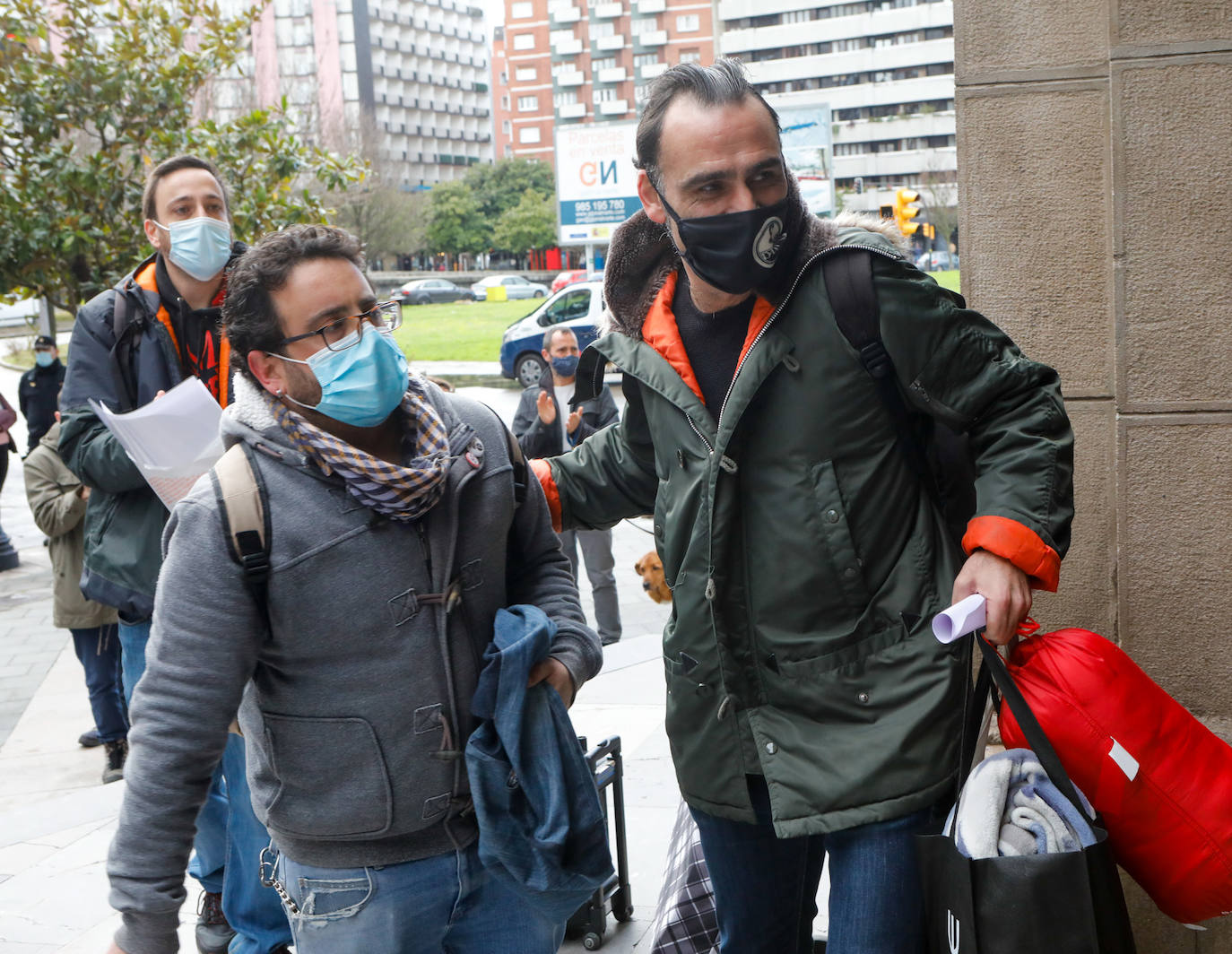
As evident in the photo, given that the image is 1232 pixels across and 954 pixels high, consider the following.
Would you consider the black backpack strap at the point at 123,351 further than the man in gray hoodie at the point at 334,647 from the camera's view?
Yes

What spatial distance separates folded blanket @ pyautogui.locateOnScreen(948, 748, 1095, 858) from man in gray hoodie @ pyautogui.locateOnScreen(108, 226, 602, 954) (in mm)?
706

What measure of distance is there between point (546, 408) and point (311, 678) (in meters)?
5.47

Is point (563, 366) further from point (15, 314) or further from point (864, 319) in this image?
point (15, 314)

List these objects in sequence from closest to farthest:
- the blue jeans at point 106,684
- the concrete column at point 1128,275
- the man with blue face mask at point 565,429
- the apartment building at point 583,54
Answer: the concrete column at point 1128,275, the blue jeans at point 106,684, the man with blue face mask at point 565,429, the apartment building at point 583,54

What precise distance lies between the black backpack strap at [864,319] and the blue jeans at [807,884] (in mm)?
656

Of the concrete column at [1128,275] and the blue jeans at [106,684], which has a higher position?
the concrete column at [1128,275]

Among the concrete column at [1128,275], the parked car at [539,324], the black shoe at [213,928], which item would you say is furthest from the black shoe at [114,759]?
the parked car at [539,324]

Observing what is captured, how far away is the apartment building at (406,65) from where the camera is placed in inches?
4087

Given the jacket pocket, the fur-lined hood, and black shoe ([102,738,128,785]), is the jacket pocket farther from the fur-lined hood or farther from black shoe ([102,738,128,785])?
black shoe ([102,738,128,785])

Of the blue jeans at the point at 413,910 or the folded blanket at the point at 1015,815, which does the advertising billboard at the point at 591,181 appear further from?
the folded blanket at the point at 1015,815

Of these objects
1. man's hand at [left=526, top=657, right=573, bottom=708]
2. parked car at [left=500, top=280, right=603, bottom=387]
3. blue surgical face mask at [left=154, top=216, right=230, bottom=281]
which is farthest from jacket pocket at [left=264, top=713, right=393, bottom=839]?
parked car at [left=500, top=280, right=603, bottom=387]

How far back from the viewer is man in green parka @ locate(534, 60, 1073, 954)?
204 cm

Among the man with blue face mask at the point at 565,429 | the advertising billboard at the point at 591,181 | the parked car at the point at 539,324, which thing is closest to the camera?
the man with blue face mask at the point at 565,429

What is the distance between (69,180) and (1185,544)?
9.28m
